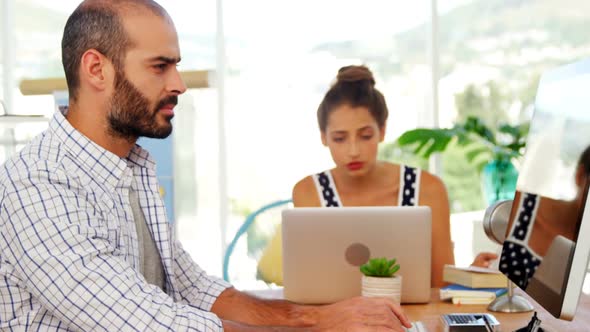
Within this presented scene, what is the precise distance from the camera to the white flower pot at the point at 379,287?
2.21 m

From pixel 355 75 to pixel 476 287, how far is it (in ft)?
4.22

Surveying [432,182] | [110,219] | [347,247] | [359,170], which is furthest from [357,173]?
[110,219]

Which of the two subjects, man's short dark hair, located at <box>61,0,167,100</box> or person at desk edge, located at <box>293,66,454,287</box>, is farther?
person at desk edge, located at <box>293,66,454,287</box>

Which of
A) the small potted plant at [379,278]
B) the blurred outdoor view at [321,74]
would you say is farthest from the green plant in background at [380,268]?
the blurred outdoor view at [321,74]

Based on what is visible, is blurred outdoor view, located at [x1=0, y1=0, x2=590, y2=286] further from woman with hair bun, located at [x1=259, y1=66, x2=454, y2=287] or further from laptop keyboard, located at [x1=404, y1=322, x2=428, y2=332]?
laptop keyboard, located at [x1=404, y1=322, x2=428, y2=332]

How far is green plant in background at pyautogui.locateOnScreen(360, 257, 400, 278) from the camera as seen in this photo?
87.0 inches

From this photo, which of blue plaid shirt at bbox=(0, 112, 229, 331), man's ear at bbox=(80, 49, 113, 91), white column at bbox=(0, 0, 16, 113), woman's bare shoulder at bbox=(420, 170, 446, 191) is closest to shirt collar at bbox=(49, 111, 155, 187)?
blue plaid shirt at bbox=(0, 112, 229, 331)

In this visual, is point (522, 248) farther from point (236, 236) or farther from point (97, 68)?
point (236, 236)

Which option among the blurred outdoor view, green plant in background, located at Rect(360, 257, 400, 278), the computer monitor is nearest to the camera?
the computer monitor

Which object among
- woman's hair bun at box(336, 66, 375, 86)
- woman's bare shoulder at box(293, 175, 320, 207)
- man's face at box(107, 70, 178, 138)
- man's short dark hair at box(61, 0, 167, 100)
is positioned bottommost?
woman's bare shoulder at box(293, 175, 320, 207)

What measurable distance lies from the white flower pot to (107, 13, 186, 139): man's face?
75cm

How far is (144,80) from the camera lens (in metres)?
1.80

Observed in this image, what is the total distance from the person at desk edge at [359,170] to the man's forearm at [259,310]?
3.93 feet

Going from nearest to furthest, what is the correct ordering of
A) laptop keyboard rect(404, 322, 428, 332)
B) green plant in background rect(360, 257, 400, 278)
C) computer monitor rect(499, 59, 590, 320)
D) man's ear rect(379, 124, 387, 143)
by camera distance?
computer monitor rect(499, 59, 590, 320)
laptop keyboard rect(404, 322, 428, 332)
green plant in background rect(360, 257, 400, 278)
man's ear rect(379, 124, 387, 143)
